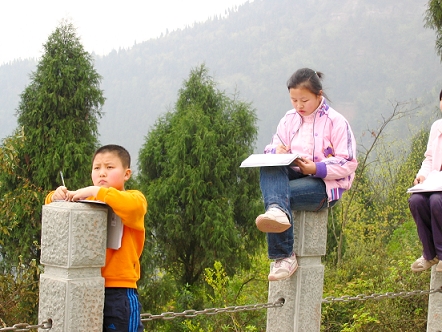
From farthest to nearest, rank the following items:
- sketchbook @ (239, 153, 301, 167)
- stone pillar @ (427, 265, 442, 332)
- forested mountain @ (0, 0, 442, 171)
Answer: forested mountain @ (0, 0, 442, 171), stone pillar @ (427, 265, 442, 332), sketchbook @ (239, 153, 301, 167)

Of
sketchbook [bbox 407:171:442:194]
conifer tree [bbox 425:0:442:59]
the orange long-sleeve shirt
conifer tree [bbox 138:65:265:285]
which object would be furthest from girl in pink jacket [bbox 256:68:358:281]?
conifer tree [bbox 138:65:265:285]

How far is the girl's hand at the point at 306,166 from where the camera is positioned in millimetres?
3732

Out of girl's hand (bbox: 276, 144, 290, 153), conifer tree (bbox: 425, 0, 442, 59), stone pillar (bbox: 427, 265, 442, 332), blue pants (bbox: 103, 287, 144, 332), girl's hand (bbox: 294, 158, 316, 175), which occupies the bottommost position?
stone pillar (bbox: 427, 265, 442, 332)

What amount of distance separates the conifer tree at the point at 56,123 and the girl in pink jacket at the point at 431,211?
8771 millimetres

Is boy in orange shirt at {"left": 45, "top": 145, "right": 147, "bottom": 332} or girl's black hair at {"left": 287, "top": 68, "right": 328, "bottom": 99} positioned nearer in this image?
boy in orange shirt at {"left": 45, "top": 145, "right": 147, "bottom": 332}

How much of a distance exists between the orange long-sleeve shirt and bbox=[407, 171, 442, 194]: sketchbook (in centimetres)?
224

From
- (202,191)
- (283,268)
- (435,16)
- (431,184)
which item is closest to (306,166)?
(283,268)

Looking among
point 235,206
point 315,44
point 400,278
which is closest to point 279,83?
point 315,44

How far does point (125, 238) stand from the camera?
9.39 feet

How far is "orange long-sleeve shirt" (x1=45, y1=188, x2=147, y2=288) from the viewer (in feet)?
8.90

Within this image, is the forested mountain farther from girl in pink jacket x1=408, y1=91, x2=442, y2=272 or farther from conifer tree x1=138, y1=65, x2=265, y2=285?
girl in pink jacket x1=408, y1=91, x2=442, y2=272

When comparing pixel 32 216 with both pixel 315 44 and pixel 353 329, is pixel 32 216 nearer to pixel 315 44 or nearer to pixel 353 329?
pixel 353 329

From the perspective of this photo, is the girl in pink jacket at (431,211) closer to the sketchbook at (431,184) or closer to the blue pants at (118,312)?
the sketchbook at (431,184)

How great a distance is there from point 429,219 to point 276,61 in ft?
294
